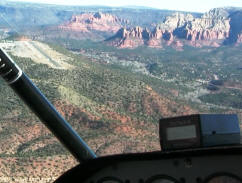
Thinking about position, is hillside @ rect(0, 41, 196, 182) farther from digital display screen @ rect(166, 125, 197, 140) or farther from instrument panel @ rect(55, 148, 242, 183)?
digital display screen @ rect(166, 125, 197, 140)

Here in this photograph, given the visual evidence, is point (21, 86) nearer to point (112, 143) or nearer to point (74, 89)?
point (112, 143)

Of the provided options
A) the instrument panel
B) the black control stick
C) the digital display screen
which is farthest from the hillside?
the digital display screen

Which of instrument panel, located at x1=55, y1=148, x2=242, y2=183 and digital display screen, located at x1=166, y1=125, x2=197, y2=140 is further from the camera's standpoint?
digital display screen, located at x1=166, y1=125, x2=197, y2=140

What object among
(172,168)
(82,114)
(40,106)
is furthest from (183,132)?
(82,114)

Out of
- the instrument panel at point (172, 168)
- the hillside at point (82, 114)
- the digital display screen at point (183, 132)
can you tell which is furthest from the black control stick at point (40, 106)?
the hillside at point (82, 114)

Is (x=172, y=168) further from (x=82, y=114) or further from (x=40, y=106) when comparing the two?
(x=82, y=114)
